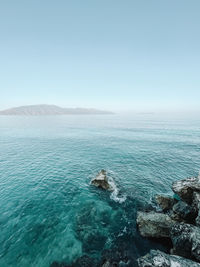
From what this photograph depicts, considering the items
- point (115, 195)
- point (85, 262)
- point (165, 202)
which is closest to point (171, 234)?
point (165, 202)

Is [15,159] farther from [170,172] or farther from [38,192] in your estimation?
[170,172]

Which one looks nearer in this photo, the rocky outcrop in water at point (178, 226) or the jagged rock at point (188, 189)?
the rocky outcrop in water at point (178, 226)

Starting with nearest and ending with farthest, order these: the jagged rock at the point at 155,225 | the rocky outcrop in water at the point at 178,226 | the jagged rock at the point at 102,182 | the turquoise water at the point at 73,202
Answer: the rocky outcrop in water at the point at 178,226
the turquoise water at the point at 73,202
the jagged rock at the point at 155,225
the jagged rock at the point at 102,182

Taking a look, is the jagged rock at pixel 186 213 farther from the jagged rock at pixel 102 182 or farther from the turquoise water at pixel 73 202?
the jagged rock at pixel 102 182

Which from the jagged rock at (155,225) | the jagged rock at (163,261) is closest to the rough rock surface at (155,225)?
the jagged rock at (155,225)

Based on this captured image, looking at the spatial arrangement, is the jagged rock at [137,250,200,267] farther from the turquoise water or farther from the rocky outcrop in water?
the turquoise water

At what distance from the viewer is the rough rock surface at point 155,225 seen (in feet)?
45.3

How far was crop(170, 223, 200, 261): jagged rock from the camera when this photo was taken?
1064 cm

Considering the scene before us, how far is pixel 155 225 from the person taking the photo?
14.1m

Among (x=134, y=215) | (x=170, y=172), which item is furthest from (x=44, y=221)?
(x=170, y=172)

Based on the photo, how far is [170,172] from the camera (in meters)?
27.7

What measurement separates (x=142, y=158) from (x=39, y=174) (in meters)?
25.1

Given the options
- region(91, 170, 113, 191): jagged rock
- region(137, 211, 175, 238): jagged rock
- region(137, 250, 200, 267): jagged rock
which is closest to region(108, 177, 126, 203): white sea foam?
region(91, 170, 113, 191): jagged rock

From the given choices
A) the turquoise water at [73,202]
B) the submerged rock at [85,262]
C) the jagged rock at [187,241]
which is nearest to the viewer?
the jagged rock at [187,241]
